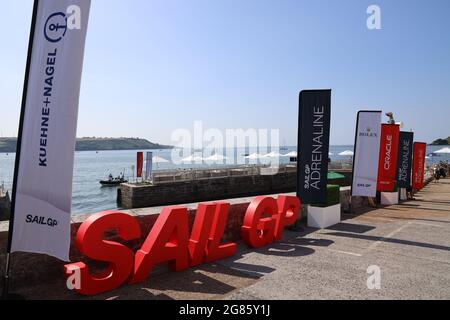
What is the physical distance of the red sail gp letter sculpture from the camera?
480 cm

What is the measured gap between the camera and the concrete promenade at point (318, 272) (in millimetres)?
4910

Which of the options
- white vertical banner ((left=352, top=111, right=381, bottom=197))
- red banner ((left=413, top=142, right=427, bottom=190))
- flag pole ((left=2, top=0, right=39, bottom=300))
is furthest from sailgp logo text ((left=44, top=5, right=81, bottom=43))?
red banner ((left=413, top=142, right=427, bottom=190))

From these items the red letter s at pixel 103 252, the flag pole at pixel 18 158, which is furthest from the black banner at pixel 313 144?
the flag pole at pixel 18 158

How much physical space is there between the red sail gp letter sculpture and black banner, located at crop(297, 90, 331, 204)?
2.23 meters

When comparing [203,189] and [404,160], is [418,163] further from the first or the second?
[203,189]

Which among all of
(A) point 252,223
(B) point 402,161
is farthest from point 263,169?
(A) point 252,223

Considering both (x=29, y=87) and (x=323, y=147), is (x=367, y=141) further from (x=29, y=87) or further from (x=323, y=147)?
(x=29, y=87)

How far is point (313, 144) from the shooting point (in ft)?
31.1

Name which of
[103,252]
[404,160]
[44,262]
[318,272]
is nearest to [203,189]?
[404,160]

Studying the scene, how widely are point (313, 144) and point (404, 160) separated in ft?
35.1

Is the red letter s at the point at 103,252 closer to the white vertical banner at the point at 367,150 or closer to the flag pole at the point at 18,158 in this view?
the flag pole at the point at 18,158

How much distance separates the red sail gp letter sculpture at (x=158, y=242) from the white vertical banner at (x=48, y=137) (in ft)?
1.32

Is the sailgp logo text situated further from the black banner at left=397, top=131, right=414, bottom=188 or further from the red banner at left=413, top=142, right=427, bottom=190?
the red banner at left=413, top=142, right=427, bottom=190
